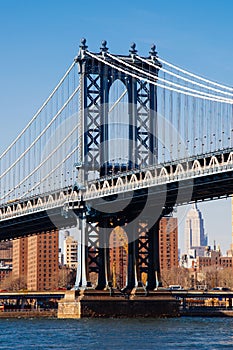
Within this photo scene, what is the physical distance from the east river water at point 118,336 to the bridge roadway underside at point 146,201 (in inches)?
372

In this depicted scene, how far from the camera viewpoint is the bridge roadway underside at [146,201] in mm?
81312

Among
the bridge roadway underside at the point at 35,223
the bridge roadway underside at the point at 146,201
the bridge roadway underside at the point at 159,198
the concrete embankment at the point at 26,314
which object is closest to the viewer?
the bridge roadway underside at the point at 159,198

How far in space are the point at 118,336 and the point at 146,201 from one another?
2572 cm

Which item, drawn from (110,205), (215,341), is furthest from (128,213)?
(215,341)

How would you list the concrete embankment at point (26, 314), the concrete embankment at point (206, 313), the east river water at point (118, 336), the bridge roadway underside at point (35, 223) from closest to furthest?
the east river water at point (118, 336), the bridge roadway underside at point (35, 223), the concrete embankment at point (206, 313), the concrete embankment at point (26, 314)

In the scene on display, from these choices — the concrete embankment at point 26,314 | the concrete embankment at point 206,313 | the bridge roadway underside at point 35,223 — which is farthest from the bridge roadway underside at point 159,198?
the concrete embankment at point 26,314

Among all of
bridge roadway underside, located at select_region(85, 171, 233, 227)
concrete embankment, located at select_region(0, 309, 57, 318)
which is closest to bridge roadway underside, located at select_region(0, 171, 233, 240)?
bridge roadway underside, located at select_region(85, 171, 233, 227)

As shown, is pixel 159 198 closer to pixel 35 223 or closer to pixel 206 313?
pixel 35 223

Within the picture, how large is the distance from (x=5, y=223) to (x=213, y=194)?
1181 inches

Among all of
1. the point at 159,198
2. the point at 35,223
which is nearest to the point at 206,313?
the point at 35,223

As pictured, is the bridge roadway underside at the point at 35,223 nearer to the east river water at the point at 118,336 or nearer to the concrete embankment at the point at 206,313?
the east river water at the point at 118,336

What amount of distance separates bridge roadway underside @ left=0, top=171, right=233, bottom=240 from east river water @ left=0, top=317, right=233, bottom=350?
9.44 metres

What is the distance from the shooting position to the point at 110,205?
3610 inches

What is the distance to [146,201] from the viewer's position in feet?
295
